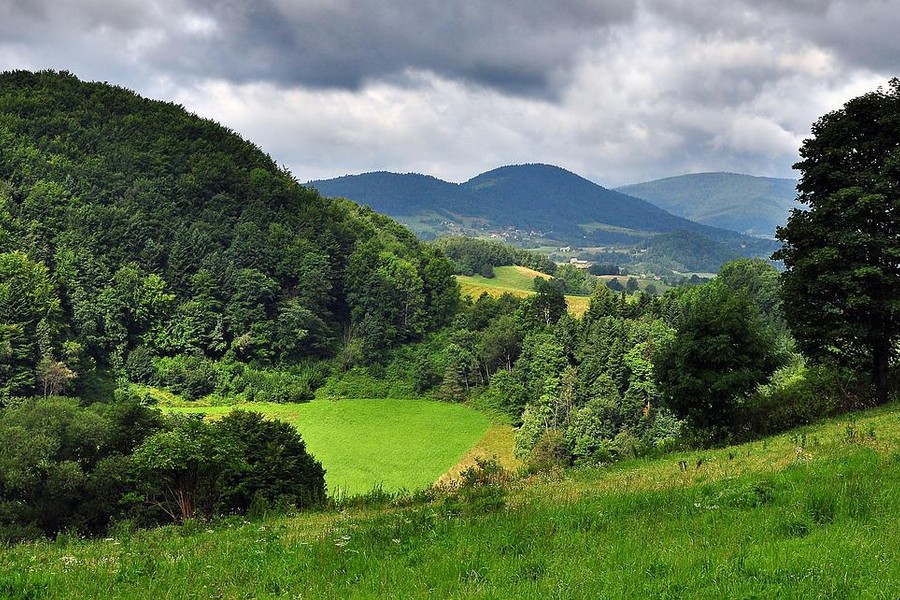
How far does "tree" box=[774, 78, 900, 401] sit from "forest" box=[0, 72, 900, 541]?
0.14m

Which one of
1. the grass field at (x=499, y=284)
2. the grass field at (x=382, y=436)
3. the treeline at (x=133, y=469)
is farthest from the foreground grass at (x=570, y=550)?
the grass field at (x=499, y=284)

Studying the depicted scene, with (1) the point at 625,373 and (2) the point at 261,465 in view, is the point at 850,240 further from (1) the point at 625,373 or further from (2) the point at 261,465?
(1) the point at 625,373

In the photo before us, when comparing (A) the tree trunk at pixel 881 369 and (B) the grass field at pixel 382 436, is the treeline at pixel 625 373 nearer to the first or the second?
(A) the tree trunk at pixel 881 369

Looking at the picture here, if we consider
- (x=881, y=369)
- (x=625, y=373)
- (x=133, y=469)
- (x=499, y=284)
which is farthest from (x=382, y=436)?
(x=499, y=284)

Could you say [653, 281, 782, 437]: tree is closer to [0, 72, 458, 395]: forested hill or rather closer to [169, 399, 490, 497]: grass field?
[169, 399, 490, 497]: grass field

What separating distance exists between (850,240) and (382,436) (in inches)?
2429

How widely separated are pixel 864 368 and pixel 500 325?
7077 centimetres

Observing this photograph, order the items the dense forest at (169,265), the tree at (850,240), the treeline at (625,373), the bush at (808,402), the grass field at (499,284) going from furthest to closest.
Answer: the grass field at (499,284) < the dense forest at (169,265) < the treeline at (625,373) < the bush at (808,402) < the tree at (850,240)

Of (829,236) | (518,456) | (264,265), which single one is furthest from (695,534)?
(264,265)

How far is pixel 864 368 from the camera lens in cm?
2597

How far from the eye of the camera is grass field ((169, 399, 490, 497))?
62.7m

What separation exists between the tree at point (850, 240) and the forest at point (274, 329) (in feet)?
0.45

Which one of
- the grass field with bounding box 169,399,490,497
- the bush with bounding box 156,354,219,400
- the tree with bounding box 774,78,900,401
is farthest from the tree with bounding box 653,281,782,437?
the bush with bounding box 156,354,219,400

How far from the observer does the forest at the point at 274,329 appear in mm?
25406
